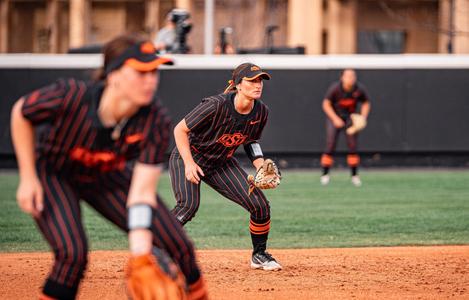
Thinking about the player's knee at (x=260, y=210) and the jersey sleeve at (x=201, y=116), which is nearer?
the jersey sleeve at (x=201, y=116)

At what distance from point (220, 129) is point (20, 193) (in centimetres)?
333

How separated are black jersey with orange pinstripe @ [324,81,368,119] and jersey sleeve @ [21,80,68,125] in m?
12.3

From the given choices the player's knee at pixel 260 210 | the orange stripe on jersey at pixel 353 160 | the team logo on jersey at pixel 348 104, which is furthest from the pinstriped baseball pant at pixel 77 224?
the team logo on jersey at pixel 348 104

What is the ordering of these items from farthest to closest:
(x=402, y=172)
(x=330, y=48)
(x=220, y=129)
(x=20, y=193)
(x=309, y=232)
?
(x=330, y=48) → (x=402, y=172) → (x=309, y=232) → (x=220, y=129) → (x=20, y=193)

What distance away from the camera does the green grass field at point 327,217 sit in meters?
10.6

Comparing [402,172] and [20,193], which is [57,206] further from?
[402,172]

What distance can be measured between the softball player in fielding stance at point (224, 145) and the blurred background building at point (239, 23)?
2369 centimetres

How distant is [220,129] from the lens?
26.1 ft

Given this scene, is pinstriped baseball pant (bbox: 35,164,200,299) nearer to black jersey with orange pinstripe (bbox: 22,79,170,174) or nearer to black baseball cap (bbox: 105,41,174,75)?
black jersey with orange pinstripe (bbox: 22,79,170,174)

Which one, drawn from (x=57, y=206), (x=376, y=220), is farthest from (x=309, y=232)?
(x=57, y=206)

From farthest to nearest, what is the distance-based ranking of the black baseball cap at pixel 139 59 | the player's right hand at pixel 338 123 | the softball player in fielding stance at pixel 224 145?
the player's right hand at pixel 338 123
the softball player in fielding stance at pixel 224 145
the black baseball cap at pixel 139 59

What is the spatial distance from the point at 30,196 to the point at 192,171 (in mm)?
3154

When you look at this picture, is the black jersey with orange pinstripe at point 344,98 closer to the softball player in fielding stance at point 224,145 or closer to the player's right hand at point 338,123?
the player's right hand at point 338,123

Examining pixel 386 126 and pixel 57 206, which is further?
pixel 386 126
